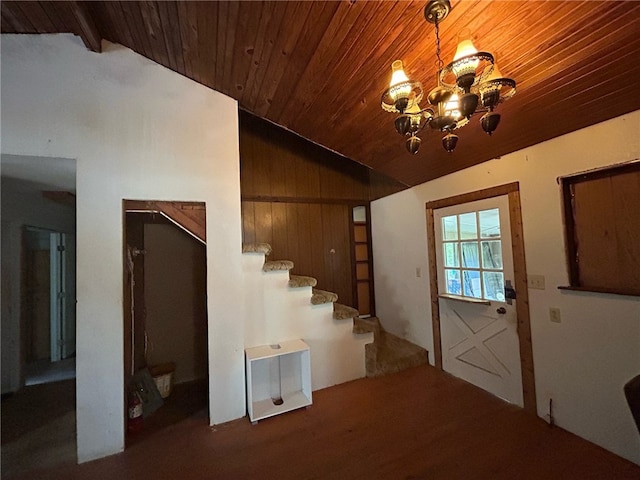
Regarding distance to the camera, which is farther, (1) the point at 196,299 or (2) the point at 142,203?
(1) the point at 196,299

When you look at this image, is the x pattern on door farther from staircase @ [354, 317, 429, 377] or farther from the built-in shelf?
the built-in shelf

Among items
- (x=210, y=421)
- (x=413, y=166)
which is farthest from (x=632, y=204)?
(x=210, y=421)

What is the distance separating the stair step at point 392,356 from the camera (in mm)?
3064

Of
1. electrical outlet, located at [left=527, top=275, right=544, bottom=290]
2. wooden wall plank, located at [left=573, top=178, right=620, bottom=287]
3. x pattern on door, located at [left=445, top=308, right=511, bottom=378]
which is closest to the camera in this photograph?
wooden wall plank, located at [left=573, top=178, right=620, bottom=287]

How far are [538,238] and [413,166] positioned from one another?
4.29 ft

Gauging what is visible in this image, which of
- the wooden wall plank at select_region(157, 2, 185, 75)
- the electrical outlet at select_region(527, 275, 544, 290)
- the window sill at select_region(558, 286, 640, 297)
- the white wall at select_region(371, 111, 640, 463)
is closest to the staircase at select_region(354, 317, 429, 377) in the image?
the white wall at select_region(371, 111, 640, 463)

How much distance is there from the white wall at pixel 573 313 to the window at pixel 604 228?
2.4 inches

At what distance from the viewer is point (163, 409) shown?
8.55ft

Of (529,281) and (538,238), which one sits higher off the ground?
(538,238)

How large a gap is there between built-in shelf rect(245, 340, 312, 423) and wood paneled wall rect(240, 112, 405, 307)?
1.41 metres

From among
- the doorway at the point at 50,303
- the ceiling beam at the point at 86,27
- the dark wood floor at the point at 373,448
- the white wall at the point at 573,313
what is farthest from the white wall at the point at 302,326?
the doorway at the point at 50,303

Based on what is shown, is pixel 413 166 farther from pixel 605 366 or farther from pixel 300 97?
pixel 605 366

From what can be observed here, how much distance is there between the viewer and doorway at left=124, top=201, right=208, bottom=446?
2885 millimetres

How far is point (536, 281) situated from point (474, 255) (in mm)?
589
